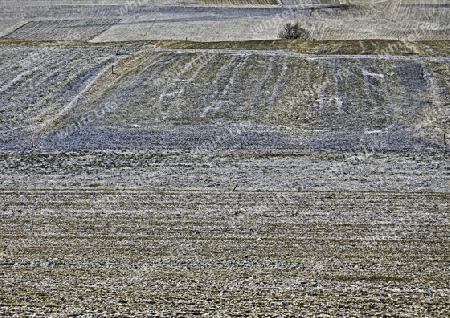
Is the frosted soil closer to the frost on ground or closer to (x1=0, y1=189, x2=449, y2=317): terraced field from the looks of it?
the frost on ground

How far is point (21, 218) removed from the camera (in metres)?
19.6

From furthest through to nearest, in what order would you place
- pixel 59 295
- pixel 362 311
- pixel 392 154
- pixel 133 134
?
pixel 133 134 < pixel 392 154 < pixel 59 295 < pixel 362 311

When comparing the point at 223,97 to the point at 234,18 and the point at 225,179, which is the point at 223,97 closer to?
the point at 225,179

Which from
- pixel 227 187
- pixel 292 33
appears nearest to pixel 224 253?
pixel 227 187

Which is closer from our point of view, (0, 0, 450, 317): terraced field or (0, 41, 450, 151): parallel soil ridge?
(0, 0, 450, 317): terraced field

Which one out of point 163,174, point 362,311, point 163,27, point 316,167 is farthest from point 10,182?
point 163,27

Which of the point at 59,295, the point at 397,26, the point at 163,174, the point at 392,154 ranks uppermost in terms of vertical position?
the point at 59,295

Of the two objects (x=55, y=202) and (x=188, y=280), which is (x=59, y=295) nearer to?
(x=188, y=280)

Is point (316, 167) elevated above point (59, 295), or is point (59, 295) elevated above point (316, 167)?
point (59, 295)

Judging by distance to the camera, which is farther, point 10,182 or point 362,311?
point 10,182

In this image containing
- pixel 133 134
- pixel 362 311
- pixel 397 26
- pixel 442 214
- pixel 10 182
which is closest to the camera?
pixel 362 311

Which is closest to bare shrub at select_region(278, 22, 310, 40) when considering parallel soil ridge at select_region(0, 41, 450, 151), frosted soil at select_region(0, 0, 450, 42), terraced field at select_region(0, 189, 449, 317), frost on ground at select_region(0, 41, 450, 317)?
frosted soil at select_region(0, 0, 450, 42)

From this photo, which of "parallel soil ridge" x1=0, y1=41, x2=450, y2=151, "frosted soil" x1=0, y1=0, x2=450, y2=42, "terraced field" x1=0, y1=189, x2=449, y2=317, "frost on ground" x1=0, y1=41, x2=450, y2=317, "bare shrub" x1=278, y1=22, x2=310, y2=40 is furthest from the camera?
"frosted soil" x1=0, y1=0, x2=450, y2=42

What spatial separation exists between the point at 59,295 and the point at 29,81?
70.2 feet
